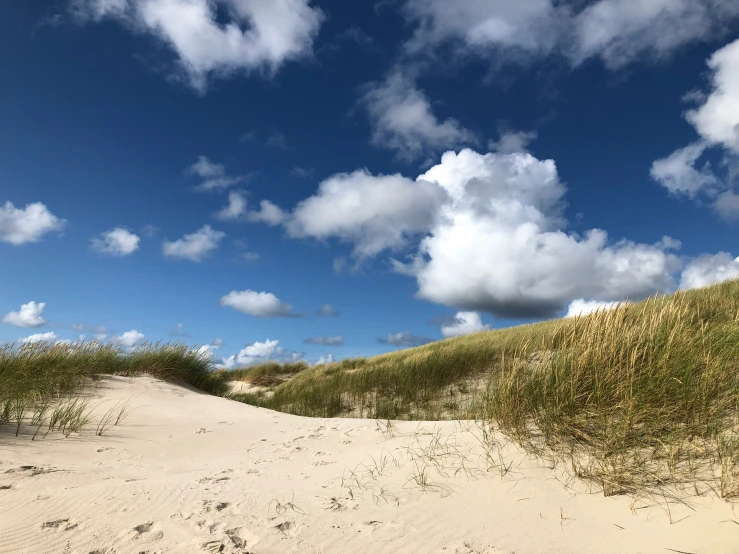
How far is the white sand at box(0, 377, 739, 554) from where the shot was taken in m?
2.90

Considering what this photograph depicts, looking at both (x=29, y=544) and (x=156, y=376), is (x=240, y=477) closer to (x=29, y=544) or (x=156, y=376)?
(x=29, y=544)

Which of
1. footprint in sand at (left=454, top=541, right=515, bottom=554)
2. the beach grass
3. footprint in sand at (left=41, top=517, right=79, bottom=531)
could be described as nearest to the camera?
footprint in sand at (left=454, top=541, right=515, bottom=554)

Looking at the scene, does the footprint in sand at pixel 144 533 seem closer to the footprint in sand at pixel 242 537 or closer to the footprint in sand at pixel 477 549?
the footprint in sand at pixel 242 537

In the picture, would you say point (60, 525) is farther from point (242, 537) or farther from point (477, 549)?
point (477, 549)

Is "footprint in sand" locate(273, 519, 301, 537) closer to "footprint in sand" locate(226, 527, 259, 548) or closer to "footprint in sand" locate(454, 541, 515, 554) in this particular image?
"footprint in sand" locate(226, 527, 259, 548)

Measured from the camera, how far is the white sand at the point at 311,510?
290cm

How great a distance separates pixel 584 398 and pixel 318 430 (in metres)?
3.73

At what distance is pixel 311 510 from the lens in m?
3.39

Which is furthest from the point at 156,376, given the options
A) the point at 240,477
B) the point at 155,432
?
the point at 240,477

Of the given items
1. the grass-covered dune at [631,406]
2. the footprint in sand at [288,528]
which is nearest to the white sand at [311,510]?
the footprint in sand at [288,528]

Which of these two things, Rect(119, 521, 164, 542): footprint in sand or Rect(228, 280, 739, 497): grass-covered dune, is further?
Rect(228, 280, 739, 497): grass-covered dune

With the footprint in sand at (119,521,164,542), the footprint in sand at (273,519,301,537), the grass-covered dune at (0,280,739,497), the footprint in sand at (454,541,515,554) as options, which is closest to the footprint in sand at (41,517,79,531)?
the footprint in sand at (119,521,164,542)

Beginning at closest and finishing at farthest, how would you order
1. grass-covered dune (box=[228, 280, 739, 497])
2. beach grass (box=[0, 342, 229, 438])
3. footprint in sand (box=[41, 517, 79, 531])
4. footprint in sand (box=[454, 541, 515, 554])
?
footprint in sand (box=[454, 541, 515, 554]) → footprint in sand (box=[41, 517, 79, 531]) → grass-covered dune (box=[228, 280, 739, 497]) → beach grass (box=[0, 342, 229, 438])

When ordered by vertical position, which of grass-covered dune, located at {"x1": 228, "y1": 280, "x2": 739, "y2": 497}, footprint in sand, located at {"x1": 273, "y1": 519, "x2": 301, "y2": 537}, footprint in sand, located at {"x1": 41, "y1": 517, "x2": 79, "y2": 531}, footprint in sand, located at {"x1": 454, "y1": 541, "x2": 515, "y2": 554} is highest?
grass-covered dune, located at {"x1": 228, "y1": 280, "x2": 739, "y2": 497}
